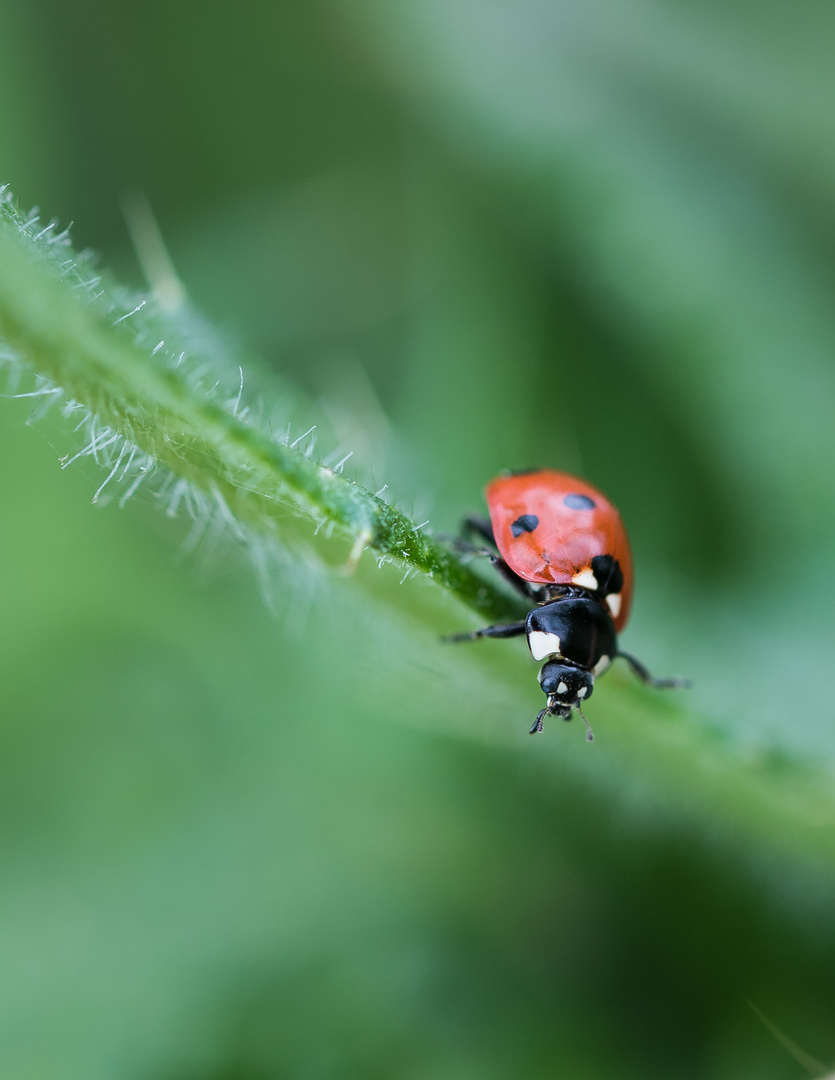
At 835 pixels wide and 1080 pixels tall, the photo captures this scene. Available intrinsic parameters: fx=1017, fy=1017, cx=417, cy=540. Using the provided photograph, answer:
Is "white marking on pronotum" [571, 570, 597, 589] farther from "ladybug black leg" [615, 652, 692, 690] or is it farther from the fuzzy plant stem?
the fuzzy plant stem

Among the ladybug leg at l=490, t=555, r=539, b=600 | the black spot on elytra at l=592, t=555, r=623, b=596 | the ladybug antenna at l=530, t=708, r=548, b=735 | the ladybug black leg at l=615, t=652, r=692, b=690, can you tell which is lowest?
the ladybug antenna at l=530, t=708, r=548, b=735

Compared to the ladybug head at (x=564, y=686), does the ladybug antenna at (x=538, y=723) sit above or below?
below

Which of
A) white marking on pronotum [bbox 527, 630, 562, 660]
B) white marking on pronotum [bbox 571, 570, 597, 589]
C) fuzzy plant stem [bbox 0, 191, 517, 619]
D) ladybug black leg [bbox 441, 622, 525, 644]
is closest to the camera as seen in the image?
fuzzy plant stem [bbox 0, 191, 517, 619]

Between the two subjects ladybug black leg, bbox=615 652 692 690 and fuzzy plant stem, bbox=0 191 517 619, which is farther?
ladybug black leg, bbox=615 652 692 690

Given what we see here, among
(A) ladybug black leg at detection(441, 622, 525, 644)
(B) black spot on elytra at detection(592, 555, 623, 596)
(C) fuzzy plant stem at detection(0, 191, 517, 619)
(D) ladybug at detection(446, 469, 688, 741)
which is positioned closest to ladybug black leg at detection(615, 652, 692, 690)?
(D) ladybug at detection(446, 469, 688, 741)

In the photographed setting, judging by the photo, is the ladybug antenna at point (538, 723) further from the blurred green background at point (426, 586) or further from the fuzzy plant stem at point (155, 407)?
the fuzzy plant stem at point (155, 407)

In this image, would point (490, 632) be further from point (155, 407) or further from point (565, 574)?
point (155, 407)

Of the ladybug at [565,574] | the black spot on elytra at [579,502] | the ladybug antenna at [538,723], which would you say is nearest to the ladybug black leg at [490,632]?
the ladybug at [565,574]
